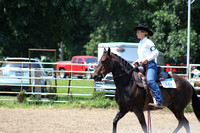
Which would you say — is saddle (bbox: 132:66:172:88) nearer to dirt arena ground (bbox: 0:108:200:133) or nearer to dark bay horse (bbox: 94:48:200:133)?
dark bay horse (bbox: 94:48:200:133)

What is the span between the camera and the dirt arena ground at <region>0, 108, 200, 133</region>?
780 cm

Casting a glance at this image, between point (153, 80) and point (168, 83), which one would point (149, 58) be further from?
point (168, 83)

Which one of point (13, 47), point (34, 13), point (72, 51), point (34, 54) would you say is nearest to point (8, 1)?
point (34, 13)

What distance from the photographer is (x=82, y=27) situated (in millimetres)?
45906

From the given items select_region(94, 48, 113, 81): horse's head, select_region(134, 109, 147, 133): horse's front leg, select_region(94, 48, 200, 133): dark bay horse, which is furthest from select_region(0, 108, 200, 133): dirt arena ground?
select_region(94, 48, 113, 81): horse's head

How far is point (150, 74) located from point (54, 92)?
6.82 m

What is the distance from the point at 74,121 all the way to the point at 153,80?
3.65 meters

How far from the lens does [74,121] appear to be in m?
8.98

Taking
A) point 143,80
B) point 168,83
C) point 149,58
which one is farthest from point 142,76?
point 168,83

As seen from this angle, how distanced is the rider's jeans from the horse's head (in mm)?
895

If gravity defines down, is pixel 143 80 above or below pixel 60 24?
below

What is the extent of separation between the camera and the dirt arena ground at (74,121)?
780 centimetres

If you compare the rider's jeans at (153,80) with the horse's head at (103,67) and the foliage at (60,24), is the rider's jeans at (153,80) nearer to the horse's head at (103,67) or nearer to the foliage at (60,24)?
the horse's head at (103,67)

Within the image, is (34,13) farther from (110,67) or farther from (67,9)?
(110,67)
